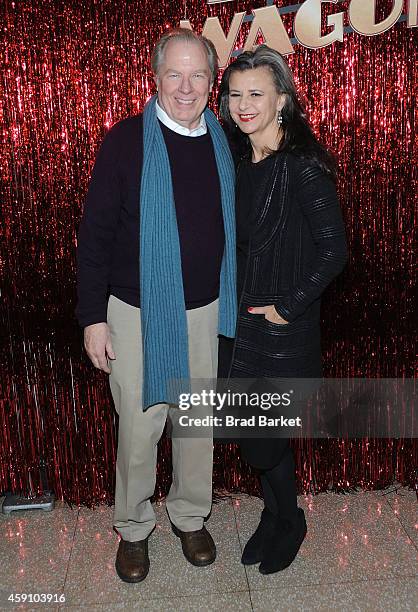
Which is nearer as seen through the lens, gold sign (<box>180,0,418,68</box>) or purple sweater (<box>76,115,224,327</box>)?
purple sweater (<box>76,115,224,327</box>)

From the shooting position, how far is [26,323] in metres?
2.20

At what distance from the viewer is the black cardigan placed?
5.49 ft

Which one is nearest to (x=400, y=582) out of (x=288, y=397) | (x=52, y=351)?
(x=288, y=397)

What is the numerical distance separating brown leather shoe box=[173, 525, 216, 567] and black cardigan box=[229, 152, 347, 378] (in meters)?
0.58

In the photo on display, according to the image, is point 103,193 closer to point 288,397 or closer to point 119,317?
point 119,317

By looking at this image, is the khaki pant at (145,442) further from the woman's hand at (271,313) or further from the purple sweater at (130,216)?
the woman's hand at (271,313)

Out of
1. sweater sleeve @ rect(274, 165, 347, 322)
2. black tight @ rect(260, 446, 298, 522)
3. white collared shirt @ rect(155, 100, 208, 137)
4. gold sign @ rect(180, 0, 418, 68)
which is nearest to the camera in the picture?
sweater sleeve @ rect(274, 165, 347, 322)

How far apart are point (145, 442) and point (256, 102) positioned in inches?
37.9

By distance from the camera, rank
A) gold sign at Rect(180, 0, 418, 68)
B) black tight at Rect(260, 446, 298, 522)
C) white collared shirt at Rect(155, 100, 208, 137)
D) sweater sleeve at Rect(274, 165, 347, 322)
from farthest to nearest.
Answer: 1. gold sign at Rect(180, 0, 418, 68)
2. black tight at Rect(260, 446, 298, 522)
3. white collared shirt at Rect(155, 100, 208, 137)
4. sweater sleeve at Rect(274, 165, 347, 322)

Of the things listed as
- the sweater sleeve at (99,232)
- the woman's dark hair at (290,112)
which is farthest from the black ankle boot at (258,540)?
the woman's dark hair at (290,112)

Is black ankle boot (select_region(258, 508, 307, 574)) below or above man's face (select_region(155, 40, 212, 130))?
below

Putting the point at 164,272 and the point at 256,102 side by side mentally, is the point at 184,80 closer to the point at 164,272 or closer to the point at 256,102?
the point at 256,102

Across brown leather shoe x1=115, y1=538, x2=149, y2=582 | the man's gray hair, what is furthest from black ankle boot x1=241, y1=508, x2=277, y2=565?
the man's gray hair

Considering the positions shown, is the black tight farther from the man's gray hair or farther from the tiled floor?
the man's gray hair
